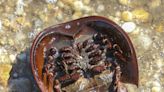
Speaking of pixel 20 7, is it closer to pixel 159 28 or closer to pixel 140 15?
pixel 140 15

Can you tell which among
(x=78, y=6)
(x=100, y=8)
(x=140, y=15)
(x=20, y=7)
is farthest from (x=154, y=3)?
(x=20, y=7)

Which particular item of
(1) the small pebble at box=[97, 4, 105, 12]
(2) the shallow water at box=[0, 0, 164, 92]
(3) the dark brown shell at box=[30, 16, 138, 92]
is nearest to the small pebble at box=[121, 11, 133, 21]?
(2) the shallow water at box=[0, 0, 164, 92]

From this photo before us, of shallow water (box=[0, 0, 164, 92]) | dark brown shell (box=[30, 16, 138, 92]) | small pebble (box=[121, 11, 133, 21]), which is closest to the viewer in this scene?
dark brown shell (box=[30, 16, 138, 92])

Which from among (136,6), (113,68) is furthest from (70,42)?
(136,6)

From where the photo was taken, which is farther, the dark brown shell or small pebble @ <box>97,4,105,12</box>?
small pebble @ <box>97,4,105,12</box>

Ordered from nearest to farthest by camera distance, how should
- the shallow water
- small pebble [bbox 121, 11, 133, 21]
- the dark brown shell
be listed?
1. the dark brown shell
2. the shallow water
3. small pebble [bbox 121, 11, 133, 21]

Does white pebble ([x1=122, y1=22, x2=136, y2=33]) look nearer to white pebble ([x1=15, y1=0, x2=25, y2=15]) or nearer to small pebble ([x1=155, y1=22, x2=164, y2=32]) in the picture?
Answer: small pebble ([x1=155, y1=22, x2=164, y2=32])

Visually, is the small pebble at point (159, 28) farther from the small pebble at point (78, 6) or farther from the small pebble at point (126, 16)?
the small pebble at point (78, 6)

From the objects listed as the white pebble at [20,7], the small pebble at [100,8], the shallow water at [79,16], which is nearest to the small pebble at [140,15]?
the shallow water at [79,16]
